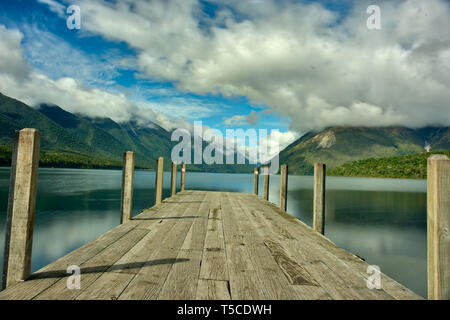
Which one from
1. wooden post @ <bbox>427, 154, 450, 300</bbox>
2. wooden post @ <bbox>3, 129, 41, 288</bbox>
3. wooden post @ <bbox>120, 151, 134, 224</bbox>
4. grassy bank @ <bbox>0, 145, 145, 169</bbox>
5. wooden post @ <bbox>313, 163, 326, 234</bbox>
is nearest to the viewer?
wooden post @ <bbox>427, 154, 450, 300</bbox>

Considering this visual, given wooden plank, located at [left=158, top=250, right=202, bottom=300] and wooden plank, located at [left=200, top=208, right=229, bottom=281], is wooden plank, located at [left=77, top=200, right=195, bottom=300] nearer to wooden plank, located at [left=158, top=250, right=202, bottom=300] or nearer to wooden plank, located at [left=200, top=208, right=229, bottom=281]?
wooden plank, located at [left=158, top=250, right=202, bottom=300]

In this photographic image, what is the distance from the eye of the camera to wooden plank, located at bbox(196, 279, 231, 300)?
88.3 inches

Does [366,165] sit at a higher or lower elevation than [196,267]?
higher

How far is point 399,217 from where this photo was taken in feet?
60.0

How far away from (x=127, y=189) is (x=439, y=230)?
527 cm

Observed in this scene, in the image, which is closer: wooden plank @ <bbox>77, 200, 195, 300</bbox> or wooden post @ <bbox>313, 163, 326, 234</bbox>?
wooden plank @ <bbox>77, 200, 195, 300</bbox>

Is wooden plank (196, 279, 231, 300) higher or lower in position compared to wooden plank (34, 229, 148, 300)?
higher

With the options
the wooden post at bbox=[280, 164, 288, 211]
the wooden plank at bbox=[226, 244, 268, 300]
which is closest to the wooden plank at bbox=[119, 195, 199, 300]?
the wooden plank at bbox=[226, 244, 268, 300]

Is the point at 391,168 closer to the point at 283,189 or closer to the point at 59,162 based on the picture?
the point at 283,189

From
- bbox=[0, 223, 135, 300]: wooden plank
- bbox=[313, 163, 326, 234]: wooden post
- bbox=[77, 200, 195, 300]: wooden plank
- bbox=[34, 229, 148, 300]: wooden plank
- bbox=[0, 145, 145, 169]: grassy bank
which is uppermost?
bbox=[0, 145, 145, 169]: grassy bank

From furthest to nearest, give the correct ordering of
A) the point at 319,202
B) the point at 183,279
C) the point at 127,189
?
the point at 127,189 < the point at 319,202 < the point at 183,279

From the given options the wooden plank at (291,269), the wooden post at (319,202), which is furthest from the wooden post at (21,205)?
the wooden post at (319,202)

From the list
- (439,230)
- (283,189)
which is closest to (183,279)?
(439,230)

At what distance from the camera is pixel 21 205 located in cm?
263
